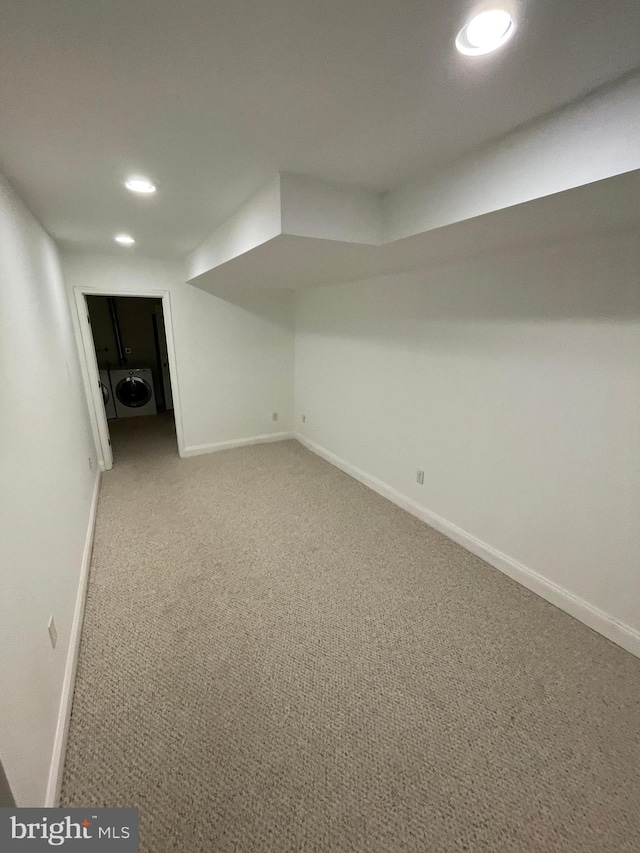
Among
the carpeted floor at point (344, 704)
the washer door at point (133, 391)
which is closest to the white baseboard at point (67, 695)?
the carpeted floor at point (344, 704)

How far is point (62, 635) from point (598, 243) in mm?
3126

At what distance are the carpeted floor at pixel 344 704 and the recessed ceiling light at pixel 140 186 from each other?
2.27 metres

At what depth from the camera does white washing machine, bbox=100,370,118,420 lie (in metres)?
5.48

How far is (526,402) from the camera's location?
213 cm

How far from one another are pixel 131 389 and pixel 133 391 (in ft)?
0.14

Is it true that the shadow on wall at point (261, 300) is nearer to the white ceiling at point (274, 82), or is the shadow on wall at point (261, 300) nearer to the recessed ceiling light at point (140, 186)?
the recessed ceiling light at point (140, 186)

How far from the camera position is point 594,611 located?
1.92 metres

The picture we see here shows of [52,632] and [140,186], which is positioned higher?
[140,186]

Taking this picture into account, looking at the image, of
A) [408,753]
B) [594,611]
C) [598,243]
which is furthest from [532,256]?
[408,753]

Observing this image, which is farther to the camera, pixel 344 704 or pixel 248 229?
pixel 248 229

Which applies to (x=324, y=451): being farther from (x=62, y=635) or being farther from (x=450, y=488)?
(x=62, y=635)

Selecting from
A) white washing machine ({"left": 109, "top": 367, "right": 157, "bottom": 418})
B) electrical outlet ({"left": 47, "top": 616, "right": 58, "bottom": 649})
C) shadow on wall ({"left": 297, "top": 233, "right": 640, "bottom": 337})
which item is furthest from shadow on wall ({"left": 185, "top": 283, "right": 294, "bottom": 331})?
electrical outlet ({"left": 47, "top": 616, "right": 58, "bottom": 649})

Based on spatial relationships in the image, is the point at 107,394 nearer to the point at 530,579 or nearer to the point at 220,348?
the point at 220,348

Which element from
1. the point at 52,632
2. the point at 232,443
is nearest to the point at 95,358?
the point at 232,443
